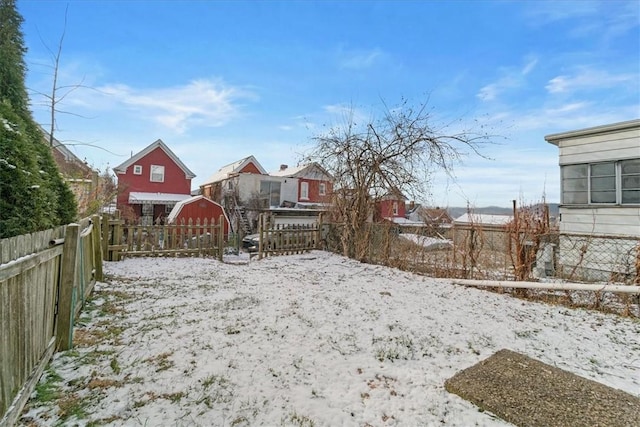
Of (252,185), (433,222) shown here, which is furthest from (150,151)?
(433,222)

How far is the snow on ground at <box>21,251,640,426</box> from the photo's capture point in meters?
2.12

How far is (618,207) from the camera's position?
24.6 ft

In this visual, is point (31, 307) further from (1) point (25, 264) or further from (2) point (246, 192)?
(2) point (246, 192)

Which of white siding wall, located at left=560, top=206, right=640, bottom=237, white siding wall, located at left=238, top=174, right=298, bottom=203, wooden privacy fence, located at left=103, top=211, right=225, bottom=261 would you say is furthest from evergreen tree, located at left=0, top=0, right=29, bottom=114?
white siding wall, located at left=238, top=174, right=298, bottom=203

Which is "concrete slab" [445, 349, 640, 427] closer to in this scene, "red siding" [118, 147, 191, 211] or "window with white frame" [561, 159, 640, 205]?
"window with white frame" [561, 159, 640, 205]

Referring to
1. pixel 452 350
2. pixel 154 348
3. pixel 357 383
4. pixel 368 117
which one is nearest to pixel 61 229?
pixel 154 348

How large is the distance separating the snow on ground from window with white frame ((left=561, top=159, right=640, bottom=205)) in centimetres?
492

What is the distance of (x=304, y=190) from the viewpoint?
86.1 ft

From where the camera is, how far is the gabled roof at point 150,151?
20.2 metres

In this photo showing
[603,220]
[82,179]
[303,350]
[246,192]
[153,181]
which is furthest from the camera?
[246,192]

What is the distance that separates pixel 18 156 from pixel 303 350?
118 inches

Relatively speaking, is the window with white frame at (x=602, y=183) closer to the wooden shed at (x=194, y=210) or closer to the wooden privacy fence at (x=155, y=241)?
the wooden privacy fence at (x=155, y=241)

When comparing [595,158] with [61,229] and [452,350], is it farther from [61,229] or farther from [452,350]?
[61,229]

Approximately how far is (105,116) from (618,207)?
12.1 meters
